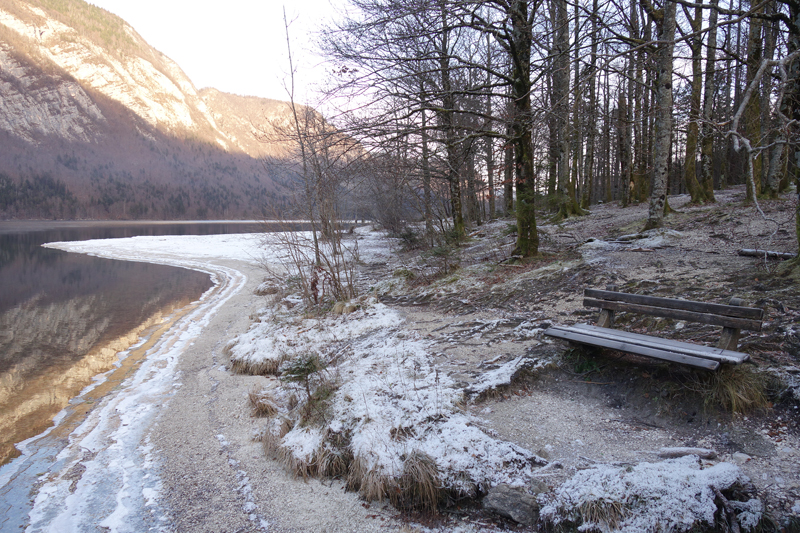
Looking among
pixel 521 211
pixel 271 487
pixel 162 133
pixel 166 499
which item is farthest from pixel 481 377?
pixel 162 133

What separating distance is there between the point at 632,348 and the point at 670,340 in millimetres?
442

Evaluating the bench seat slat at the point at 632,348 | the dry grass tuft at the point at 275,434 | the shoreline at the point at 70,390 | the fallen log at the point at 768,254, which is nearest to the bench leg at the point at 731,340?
the bench seat slat at the point at 632,348

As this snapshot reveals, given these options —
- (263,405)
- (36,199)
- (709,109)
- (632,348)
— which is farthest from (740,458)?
(36,199)

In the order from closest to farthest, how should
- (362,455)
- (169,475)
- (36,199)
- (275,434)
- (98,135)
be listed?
(362,455)
(169,475)
(275,434)
(36,199)
(98,135)

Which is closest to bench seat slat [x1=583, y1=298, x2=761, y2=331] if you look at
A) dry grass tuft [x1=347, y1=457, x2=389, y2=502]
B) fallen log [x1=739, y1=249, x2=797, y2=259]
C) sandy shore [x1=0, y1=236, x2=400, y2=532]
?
fallen log [x1=739, y1=249, x2=797, y2=259]

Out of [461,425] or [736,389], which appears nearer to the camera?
[736,389]

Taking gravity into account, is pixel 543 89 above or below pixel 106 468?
above

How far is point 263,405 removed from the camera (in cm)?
512

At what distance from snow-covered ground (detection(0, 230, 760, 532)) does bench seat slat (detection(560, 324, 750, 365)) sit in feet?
3.26

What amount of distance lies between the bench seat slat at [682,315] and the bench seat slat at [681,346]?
0.81 ft

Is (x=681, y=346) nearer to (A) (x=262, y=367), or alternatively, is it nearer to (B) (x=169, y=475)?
(B) (x=169, y=475)

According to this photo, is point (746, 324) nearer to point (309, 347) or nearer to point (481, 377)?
point (481, 377)

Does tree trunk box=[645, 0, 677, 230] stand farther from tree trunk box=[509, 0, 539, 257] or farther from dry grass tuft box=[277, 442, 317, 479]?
dry grass tuft box=[277, 442, 317, 479]

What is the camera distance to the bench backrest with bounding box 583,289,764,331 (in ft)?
11.8
